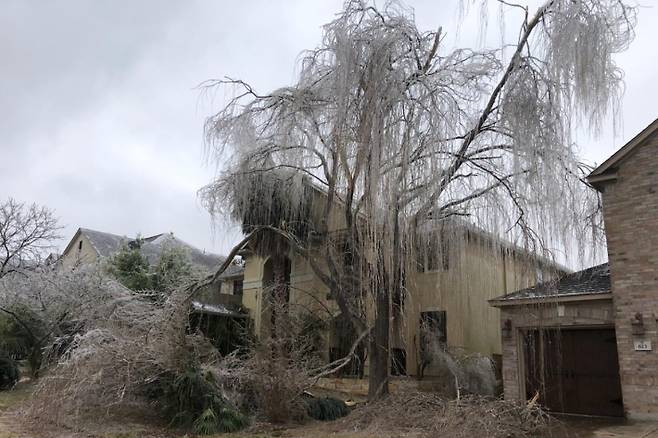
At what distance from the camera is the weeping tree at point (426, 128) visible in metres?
10.4

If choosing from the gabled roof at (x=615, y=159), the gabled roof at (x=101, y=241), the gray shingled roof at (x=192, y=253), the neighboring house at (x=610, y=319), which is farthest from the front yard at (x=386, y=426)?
the gabled roof at (x=101, y=241)

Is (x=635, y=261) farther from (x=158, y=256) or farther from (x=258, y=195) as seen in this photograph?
(x=158, y=256)

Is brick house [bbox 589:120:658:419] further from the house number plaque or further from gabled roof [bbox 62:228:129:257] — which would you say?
gabled roof [bbox 62:228:129:257]

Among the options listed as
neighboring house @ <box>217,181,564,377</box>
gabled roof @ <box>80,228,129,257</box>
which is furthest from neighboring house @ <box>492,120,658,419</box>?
gabled roof @ <box>80,228,129,257</box>

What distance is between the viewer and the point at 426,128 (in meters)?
10.9

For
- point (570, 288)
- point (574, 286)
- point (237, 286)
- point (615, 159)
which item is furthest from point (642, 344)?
point (237, 286)

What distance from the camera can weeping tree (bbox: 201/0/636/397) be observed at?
10.4 metres

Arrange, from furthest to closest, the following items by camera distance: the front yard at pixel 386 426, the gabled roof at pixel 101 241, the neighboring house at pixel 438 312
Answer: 1. the gabled roof at pixel 101 241
2. the neighboring house at pixel 438 312
3. the front yard at pixel 386 426

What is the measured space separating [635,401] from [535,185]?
507cm

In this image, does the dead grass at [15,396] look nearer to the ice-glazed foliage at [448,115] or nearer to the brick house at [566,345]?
the ice-glazed foliage at [448,115]

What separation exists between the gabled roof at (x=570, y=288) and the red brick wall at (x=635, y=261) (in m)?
0.65

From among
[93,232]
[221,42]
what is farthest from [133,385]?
[93,232]

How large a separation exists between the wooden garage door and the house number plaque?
140 centimetres

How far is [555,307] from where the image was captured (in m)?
13.1
